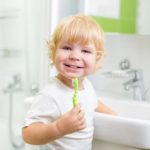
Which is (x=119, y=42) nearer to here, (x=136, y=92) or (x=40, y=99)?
(x=136, y=92)

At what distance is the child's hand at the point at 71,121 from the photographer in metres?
0.81

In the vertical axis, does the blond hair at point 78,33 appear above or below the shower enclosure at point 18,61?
above

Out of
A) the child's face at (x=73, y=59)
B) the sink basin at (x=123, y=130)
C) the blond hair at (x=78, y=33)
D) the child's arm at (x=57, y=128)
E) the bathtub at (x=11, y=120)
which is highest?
the blond hair at (x=78, y=33)

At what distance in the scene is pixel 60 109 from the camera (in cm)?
90

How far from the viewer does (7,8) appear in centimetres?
160

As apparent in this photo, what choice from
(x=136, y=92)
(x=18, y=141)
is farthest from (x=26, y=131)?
(x=18, y=141)

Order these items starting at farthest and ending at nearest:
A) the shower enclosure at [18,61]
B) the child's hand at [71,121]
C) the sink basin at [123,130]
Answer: the shower enclosure at [18,61] < the sink basin at [123,130] < the child's hand at [71,121]

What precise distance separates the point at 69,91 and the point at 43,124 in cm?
13

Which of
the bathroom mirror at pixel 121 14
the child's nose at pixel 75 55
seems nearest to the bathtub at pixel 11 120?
the bathroom mirror at pixel 121 14

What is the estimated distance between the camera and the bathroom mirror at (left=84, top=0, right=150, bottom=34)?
56.4 inches

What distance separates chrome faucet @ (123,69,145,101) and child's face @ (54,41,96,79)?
20.3 inches

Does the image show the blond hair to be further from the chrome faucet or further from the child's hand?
the chrome faucet

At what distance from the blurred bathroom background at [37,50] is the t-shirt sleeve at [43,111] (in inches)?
22.5

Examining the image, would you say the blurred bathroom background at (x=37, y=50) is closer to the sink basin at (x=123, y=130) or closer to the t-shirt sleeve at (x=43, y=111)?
the sink basin at (x=123, y=130)
